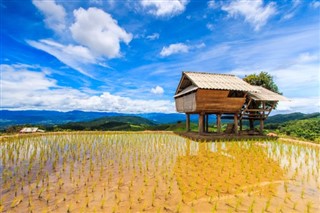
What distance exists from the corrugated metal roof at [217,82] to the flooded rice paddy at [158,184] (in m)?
6.57

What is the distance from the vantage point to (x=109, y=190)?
17.7ft

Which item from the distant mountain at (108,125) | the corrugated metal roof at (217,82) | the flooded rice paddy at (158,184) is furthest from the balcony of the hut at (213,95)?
the distant mountain at (108,125)

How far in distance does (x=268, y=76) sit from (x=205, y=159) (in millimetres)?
19337

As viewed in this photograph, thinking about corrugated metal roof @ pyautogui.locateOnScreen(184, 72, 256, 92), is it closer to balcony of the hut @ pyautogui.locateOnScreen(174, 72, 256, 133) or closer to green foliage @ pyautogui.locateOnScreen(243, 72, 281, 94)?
balcony of the hut @ pyautogui.locateOnScreen(174, 72, 256, 133)

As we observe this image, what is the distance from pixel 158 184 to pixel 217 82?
1189 centimetres

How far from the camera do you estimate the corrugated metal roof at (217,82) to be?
14711mm

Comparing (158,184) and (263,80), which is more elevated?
(263,80)

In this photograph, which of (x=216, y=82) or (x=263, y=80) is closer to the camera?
(x=216, y=82)

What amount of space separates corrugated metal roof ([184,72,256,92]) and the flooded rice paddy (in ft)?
21.6

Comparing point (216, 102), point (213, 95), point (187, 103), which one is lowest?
point (216, 102)

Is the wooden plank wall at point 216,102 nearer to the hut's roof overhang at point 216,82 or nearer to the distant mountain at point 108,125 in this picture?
the hut's roof overhang at point 216,82

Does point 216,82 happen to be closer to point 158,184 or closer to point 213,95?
point 213,95

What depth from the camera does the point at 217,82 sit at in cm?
1597

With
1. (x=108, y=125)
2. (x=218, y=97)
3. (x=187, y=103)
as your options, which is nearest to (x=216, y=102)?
(x=218, y=97)
